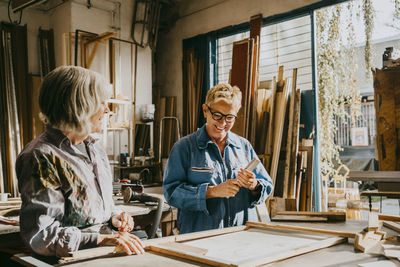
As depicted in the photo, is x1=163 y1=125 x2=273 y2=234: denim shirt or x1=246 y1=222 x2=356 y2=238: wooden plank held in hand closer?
x1=246 y1=222 x2=356 y2=238: wooden plank held in hand

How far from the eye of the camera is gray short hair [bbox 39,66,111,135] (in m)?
1.34

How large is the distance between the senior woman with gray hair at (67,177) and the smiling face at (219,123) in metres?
0.82

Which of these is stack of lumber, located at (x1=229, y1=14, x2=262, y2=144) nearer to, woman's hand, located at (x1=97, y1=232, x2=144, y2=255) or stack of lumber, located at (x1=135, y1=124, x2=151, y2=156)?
stack of lumber, located at (x1=135, y1=124, x2=151, y2=156)

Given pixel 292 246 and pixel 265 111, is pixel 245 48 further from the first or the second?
pixel 292 246

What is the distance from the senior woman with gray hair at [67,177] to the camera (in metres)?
1.23

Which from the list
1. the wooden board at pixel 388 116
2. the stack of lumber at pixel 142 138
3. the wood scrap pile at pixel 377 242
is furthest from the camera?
the stack of lumber at pixel 142 138

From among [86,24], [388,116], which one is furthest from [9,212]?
[86,24]

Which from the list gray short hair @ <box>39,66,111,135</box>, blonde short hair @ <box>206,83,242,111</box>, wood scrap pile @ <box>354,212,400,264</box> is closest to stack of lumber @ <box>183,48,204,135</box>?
blonde short hair @ <box>206,83,242,111</box>

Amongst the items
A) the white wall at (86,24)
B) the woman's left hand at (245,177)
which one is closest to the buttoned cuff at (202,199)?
the woman's left hand at (245,177)

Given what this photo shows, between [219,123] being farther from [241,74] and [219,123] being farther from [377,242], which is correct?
[241,74]

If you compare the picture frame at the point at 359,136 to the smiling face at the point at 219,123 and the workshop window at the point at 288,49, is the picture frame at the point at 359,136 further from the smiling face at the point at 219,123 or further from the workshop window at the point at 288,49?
the smiling face at the point at 219,123

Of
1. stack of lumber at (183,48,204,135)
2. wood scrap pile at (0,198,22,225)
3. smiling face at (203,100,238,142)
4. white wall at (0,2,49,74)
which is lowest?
wood scrap pile at (0,198,22,225)

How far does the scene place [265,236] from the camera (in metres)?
1.60

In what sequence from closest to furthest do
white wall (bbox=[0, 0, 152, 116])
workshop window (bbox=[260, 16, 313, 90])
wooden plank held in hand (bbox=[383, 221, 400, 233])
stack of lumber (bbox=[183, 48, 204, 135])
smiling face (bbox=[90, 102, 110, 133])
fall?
smiling face (bbox=[90, 102, 110, 133]) → wooden plank held in hand (bbox=[383, 221, 400, 233]) → workshop window (bbox=[260, 16, 313, 90]) → white wall (bbox=[0, 0, 152, 116]) → stack of lumber (bbox=[183, 48, 204, 135])
